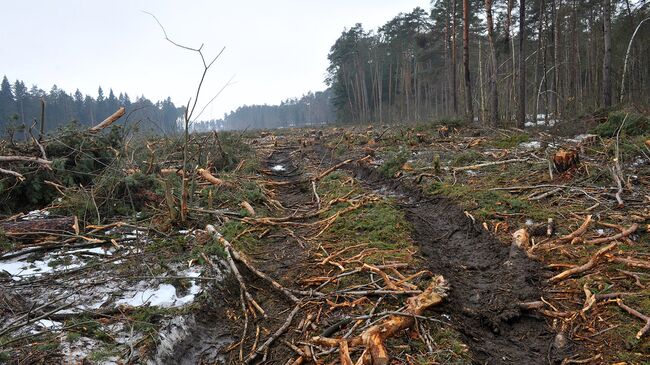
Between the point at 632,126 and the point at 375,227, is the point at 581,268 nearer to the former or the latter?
the point at 375,227

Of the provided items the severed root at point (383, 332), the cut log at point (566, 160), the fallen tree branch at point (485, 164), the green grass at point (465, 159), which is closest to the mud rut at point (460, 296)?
the severed root at point (383, 332)

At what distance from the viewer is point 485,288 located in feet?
12.0

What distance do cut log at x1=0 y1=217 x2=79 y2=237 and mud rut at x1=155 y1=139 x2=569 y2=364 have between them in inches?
106

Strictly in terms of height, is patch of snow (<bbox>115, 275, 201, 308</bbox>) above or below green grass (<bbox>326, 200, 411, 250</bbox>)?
below

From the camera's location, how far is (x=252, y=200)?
7344 mm

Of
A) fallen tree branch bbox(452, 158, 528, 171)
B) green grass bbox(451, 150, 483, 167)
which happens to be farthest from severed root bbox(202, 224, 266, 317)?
green grass bbox(451, 150, 483, 167)

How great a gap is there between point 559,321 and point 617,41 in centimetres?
2641

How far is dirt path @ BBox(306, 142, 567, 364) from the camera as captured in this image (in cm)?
283

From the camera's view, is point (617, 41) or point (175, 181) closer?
point (175, 181)

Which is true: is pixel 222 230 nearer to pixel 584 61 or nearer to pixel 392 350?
pixel 392 350

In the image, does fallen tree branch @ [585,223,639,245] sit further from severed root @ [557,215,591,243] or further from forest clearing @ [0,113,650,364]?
severed root @ [557,215,591,243]

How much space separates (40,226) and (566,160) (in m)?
8.09

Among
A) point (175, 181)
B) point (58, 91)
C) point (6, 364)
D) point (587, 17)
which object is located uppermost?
point (58, 91)

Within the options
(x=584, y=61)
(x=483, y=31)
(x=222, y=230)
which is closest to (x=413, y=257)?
(x=222, y=230)
